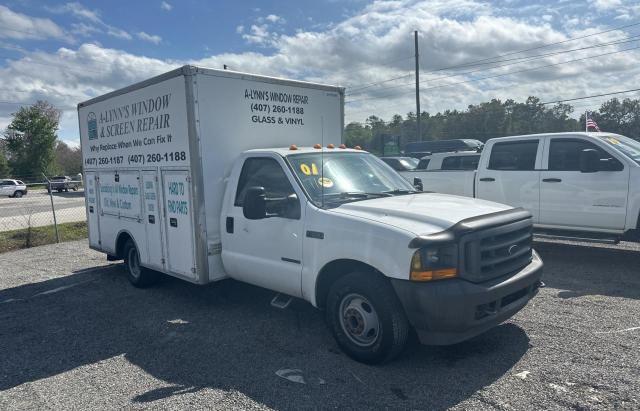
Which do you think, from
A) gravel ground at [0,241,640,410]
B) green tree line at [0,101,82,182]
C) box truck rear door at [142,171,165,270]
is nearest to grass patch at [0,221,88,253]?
gravel ground at [0,241,640,410]

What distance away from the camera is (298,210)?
4.61 meters

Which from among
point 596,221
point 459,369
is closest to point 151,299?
point 459,369

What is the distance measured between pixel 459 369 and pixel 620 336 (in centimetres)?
175

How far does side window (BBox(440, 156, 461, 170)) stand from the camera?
1075cm

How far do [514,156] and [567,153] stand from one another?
87 centimetres

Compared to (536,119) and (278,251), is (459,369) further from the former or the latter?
(536,119)

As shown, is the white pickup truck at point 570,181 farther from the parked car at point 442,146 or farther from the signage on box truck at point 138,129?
the parked car at point 442,146

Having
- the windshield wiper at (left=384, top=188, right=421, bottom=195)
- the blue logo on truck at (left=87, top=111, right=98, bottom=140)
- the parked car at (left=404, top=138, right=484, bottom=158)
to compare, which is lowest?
the windshield wiper at (left=384, top=188, right=421, bottom=195)

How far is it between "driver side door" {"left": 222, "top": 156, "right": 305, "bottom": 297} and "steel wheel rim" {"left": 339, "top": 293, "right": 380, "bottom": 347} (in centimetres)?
66

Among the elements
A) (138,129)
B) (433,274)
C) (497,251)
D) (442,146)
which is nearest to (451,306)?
(433,274)

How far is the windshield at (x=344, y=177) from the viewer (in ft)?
15.6

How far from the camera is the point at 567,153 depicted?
762 centimetres

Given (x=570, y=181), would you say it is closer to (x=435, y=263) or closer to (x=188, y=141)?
(x=435, y=263)

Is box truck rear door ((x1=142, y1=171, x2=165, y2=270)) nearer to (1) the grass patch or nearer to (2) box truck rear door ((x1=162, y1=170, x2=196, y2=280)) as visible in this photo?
(2) box truck rear door ((x1=162, y1=170, x2=196, y2=280))
